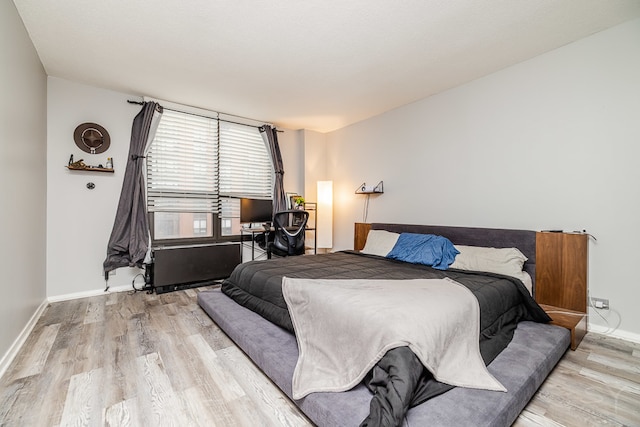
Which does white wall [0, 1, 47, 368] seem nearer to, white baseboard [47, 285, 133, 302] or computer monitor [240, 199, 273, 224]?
white baseboard [47, 285, 133, 302]

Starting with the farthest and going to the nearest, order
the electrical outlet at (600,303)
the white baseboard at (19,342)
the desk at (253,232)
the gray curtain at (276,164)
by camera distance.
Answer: the gray curtain at (276,164) < the desk at (253,232) < the electrical outlet at (600,303) < the white baseboard at (19,342)

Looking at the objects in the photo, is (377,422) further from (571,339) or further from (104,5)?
(104,5)

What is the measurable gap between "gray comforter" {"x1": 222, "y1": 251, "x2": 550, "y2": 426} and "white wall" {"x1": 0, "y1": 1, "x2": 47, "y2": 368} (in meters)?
1.57

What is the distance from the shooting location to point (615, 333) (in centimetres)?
234

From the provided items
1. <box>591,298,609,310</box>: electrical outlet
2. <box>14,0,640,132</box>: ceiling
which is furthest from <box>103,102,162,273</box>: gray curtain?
<box>591,298,609,310</box>: electrical outlet

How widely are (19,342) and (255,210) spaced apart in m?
2.82

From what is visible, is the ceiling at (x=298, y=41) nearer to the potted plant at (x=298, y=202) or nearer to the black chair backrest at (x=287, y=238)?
the black chair backrest at (x=287, y=238)

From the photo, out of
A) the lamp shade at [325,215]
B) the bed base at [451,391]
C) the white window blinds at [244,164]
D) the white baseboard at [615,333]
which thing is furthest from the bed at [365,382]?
the white window blinds at [244,164]

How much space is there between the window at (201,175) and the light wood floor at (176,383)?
72.5 inches

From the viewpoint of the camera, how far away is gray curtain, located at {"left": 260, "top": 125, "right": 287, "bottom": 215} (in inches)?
189

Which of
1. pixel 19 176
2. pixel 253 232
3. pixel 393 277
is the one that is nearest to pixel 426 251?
pixel 393 277

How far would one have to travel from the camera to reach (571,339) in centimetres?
208

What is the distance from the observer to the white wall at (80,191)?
3.25 meters

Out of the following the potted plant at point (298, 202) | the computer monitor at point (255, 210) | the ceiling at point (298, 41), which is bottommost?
the computer monitor at point (255, 210)
